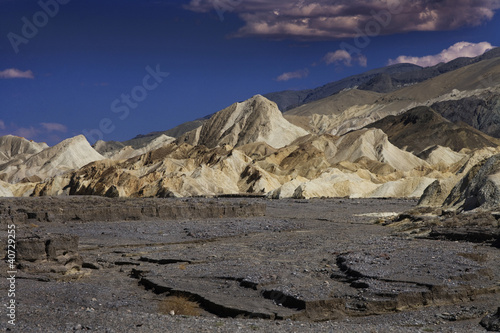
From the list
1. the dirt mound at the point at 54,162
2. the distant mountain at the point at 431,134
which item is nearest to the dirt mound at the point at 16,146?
the dirt mound at the point at 54,162

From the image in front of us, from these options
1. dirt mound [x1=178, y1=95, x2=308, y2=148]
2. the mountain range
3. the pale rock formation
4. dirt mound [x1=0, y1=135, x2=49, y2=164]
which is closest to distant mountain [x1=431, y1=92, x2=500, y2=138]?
the mountain range

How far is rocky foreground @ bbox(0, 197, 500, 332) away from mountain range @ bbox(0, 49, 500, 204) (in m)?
18.9

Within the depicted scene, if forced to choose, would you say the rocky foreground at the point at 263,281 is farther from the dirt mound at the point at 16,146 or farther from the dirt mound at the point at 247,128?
the dirt mound at the point at 16,146

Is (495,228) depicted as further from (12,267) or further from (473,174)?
(12,267)

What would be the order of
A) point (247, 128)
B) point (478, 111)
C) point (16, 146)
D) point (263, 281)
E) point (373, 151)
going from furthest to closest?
point (478, 111) → point (16, 146) → point (247, 128) → point (373, 151) → point (263, 281)

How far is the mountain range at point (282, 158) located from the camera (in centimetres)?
7056

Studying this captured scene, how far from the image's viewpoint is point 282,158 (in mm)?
96438

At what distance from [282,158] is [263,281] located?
8046 cm

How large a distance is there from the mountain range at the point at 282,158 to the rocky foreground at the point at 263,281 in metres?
18.9

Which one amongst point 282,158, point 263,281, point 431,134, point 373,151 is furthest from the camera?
point 431,134

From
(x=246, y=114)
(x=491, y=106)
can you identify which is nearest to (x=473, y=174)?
(x=246, y=114)

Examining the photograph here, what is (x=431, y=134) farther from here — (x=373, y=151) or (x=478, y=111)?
(x=478, y=111)

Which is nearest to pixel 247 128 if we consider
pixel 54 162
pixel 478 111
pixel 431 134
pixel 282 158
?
pixel 282 158

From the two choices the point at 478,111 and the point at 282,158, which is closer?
the point at 282,158
